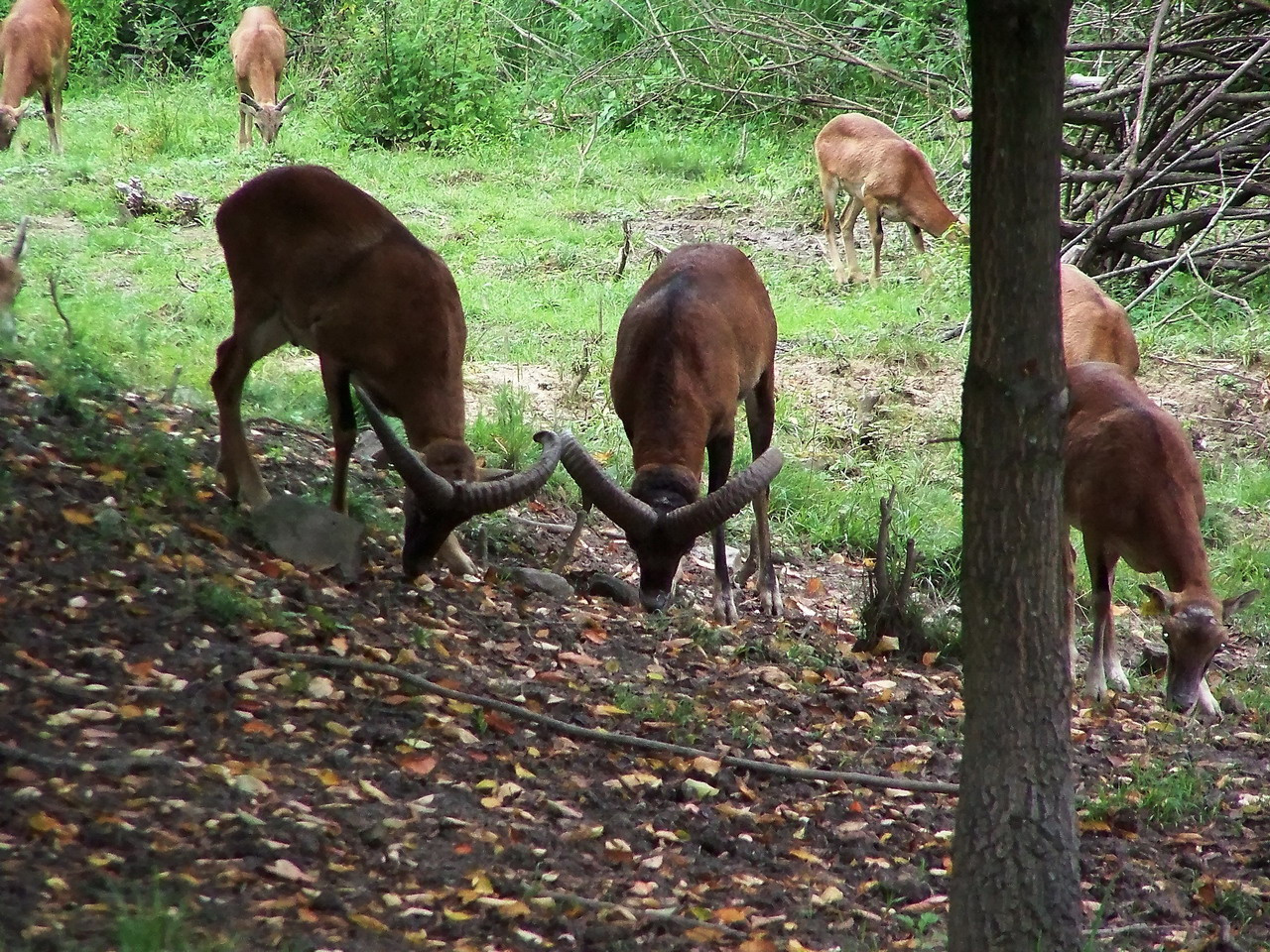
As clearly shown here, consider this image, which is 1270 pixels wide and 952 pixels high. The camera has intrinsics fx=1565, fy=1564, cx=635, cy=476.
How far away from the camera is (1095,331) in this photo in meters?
9.52

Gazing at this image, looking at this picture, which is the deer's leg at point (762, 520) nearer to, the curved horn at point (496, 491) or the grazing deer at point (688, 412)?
the grazing deer at point (688, 412)

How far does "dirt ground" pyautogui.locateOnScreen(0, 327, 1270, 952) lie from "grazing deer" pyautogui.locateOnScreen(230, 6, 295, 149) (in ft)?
39.9

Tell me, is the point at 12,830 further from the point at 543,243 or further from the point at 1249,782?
the point at 543,243

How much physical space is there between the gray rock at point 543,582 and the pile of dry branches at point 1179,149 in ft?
20.7

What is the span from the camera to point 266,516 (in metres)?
7.22

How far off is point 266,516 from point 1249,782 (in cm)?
449

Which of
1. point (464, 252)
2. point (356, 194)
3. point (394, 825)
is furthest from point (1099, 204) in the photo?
point (394, 825)

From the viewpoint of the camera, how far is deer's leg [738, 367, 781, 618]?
8531 millimetres

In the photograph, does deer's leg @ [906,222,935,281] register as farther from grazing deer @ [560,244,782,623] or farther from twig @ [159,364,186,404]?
twig @ [159,364,186,404]

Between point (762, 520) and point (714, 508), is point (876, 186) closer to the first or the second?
point (762, 520)

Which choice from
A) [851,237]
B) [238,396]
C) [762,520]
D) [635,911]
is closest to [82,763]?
A: [635,911]

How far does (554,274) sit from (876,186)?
12.8 ft

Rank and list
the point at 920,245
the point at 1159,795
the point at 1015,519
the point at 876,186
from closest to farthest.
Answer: the point at 1015,519 → the point at 1159,795 → the point at 876,186 → the point at 920,245

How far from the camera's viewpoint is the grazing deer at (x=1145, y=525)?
750cm
